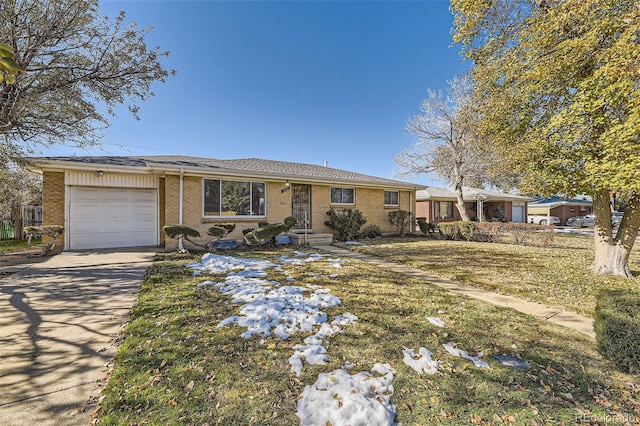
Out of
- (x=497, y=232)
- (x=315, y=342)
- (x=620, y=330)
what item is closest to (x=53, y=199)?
(x=315, y=342)

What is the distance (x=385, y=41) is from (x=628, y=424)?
46.9 feet

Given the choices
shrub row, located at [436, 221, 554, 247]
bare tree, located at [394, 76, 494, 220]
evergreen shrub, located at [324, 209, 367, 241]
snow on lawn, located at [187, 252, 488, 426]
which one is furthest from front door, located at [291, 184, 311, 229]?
bare tree, located at [394, 76, 494, 220]

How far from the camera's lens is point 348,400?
7.30ft

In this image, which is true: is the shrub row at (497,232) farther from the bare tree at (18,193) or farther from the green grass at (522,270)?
the bare tree at (18,193)

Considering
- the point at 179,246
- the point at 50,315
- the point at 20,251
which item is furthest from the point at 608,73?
the point at 20,251

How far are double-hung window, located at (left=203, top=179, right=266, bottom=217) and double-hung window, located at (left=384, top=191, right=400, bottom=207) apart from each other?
23.6 feet

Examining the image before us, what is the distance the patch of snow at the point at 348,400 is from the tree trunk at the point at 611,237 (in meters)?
7.53

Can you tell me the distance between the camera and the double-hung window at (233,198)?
10.5m

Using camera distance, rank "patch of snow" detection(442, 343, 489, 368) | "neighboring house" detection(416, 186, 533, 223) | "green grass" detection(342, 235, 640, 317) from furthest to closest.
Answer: "neighboring house" detection(416, 186, 533, 223)
"green grass" detection(342, 235, 640, 317)
"patch of snow" detection(442, 343, 489, 368)

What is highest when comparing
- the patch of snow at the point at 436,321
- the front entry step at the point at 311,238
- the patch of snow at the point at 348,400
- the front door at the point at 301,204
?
the front door at the point at 301,204

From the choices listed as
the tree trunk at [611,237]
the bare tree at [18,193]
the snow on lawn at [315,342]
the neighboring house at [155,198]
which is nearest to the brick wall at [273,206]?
the neighboring house at [155,198]

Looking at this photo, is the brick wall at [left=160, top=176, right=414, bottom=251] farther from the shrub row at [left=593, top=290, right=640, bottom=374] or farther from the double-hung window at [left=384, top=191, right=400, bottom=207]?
the shrub row at [left=593, top=290, right=640, bottom=374]

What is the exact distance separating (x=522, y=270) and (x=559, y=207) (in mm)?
30323

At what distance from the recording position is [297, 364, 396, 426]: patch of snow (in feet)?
6.75
